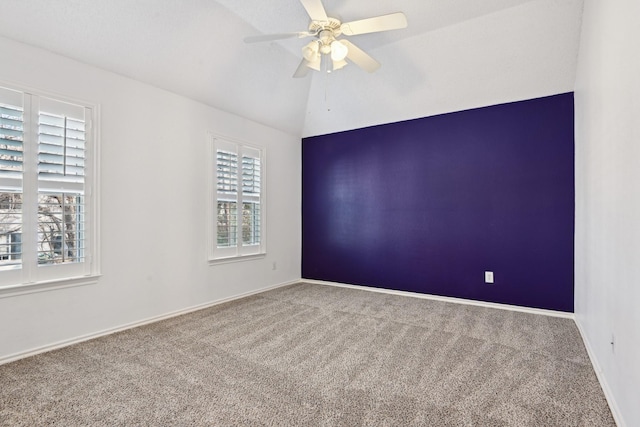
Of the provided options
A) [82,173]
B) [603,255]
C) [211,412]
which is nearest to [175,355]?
[211,412]

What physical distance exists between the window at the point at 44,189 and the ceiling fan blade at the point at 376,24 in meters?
2.45

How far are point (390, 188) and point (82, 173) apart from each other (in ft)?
12.1

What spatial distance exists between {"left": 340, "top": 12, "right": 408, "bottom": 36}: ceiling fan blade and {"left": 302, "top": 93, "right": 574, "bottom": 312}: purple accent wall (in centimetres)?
223

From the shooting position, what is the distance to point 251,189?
15.2ft

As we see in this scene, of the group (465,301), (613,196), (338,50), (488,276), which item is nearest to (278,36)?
(338,50)

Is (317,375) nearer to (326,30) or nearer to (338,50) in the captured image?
(338,50)

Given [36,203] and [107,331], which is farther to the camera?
[107,331]

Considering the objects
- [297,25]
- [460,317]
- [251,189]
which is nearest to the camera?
[297,25]

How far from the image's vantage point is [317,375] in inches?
88.0

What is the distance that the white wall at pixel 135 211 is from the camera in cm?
260

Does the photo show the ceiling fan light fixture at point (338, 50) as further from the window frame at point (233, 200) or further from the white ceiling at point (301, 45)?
the window frame at point (233, 200)

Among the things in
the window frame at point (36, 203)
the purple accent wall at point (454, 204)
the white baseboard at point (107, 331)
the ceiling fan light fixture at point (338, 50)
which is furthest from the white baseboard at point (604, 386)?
the window frame at point (36, 203)

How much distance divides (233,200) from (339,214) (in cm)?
174

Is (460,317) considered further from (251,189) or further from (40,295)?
(40,295)
